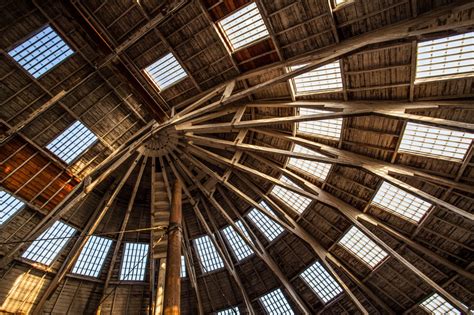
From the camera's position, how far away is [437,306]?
1747cm

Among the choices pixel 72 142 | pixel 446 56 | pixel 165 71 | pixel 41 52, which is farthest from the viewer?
pixel 72 142

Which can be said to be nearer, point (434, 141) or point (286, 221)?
point (434, 141)

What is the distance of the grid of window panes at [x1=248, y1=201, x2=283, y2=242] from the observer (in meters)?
21.9

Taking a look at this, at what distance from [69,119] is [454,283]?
25.3 meters

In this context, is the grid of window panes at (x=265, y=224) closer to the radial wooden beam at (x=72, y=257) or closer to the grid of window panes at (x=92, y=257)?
the radial wooden beam at (x=72, y=257)

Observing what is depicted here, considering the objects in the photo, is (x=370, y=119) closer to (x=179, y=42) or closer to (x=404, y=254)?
(x=404, y=254)

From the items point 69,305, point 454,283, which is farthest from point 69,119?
point 454,283

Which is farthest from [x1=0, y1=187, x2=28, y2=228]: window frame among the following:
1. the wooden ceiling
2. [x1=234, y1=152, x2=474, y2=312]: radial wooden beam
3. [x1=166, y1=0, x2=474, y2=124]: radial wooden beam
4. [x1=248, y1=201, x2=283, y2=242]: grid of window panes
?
[x1=248, y1=201, x2=283, y2=242]: grid of window panes

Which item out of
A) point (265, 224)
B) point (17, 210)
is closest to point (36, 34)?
point (17, 210)

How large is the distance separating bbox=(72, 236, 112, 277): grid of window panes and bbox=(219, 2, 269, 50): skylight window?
1774 cm

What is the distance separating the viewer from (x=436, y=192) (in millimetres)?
15391

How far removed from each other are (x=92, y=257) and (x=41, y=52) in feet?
48.1

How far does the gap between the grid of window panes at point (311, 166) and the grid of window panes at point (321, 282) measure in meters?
6.86

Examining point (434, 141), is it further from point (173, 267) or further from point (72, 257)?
point (72, 257)
